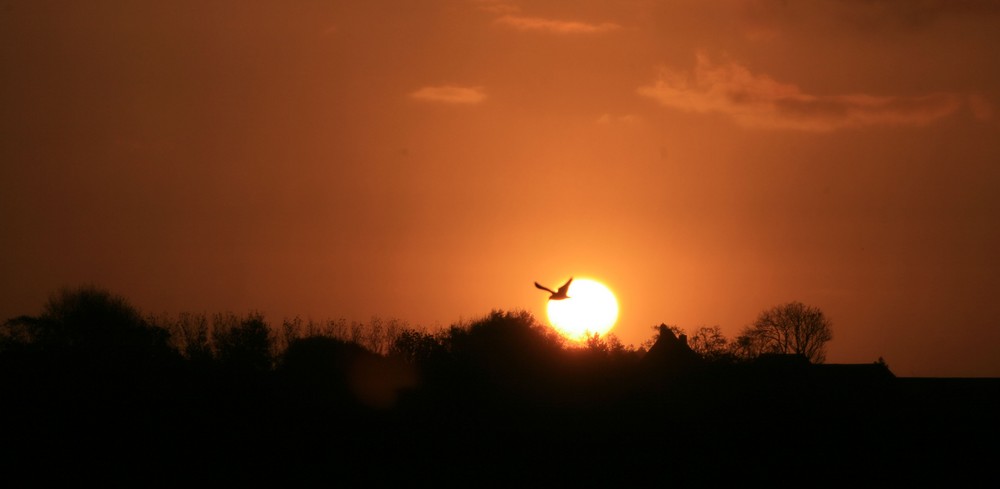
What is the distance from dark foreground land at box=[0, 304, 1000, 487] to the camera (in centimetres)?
5138

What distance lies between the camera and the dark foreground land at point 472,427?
5138 centimetres

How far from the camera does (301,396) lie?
5884cm

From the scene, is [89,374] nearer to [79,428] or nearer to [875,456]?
[79,428]

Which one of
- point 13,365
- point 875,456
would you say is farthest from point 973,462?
point 13,365

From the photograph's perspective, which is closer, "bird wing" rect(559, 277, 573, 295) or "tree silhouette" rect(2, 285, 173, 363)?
"bird wing" rect(559, 277, 573, 295)

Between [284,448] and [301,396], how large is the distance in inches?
230

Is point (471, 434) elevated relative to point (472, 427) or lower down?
lower down

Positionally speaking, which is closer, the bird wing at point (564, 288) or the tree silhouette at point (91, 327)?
the bird wing at point (564, 288)

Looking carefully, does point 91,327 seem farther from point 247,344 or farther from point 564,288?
point 564,288

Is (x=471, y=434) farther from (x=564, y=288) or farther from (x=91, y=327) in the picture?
(x=91, y=327)

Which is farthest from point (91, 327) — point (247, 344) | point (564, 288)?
point (564, 288)

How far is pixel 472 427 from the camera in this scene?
182ft

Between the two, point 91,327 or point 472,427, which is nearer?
point 472,427

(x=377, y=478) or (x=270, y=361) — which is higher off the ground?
(x=270, y=361)
